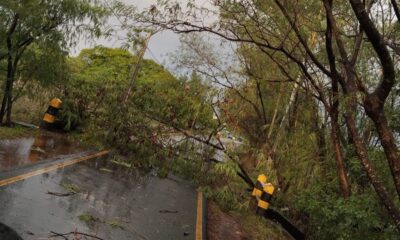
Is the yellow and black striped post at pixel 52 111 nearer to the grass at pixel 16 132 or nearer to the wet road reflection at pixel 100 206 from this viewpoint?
the grass at pixel 16 132

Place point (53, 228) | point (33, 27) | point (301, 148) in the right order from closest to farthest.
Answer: point (53, 228)
point (301, 148)
point (33, 27)

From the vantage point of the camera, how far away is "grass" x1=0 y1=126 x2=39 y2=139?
15860 mm

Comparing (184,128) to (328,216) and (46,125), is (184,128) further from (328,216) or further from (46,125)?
(46,125)

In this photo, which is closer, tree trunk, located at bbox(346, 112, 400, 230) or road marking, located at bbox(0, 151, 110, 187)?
tree trunk, located at bbox(346, 112, 400, 230)

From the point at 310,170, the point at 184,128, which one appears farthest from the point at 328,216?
the point at 184,128

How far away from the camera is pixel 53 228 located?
7656mm

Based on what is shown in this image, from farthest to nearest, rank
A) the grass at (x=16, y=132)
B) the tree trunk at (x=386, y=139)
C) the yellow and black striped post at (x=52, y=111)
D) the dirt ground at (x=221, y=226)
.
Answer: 1. the yellow and black striped post at (x=52, y=111)
2. the grass at (x=16, y=132)
3. the dirt ground at (x=221, y=226)
4. the tree trunk at (x=386, y=139)

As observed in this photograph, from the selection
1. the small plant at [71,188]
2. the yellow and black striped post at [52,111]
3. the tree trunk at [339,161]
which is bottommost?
the small plant at [71,188]

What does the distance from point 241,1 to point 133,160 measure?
528cm

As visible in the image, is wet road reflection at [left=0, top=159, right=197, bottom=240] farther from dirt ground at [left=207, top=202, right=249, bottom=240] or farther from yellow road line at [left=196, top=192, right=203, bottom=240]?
dirt ground at [left=207, top=202, right=249, bottom=240]

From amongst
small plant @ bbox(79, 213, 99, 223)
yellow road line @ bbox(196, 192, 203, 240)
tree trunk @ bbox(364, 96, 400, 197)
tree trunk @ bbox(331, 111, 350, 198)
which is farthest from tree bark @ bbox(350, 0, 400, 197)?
small plant @ bbox(79, 213, 99, 223)

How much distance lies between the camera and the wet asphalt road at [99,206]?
315 inches

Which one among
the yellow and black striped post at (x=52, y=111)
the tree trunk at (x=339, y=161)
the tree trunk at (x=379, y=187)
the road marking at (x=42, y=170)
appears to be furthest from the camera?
the yellow and black striped post at (x=52, y=111)

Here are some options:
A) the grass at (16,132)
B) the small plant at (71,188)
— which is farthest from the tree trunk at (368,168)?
the grass at (16,132)
